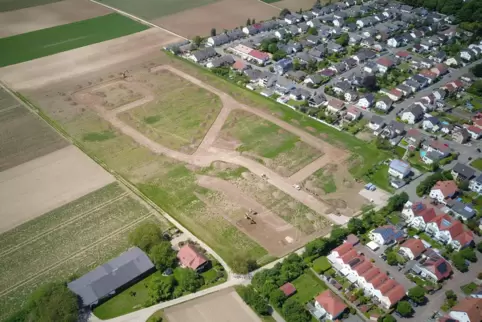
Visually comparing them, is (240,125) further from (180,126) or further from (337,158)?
(337,158)

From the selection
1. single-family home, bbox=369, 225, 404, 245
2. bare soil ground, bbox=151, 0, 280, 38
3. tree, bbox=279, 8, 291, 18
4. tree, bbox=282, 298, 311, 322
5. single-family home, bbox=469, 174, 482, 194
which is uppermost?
tree, bbox=279, 8, 291, 18

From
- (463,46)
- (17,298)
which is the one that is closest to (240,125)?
(17,298)

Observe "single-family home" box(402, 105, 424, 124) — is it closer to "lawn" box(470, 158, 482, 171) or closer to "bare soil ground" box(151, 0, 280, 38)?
"lawn" box(470, 158, 482, 171)

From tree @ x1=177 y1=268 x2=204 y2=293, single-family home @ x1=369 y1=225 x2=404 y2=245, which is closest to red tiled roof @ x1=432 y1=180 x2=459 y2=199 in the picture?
single-family home @ x1=369 y1=225 x2=404 y2=245

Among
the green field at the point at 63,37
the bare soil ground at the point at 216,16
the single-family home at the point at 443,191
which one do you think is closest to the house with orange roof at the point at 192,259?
the single-family home at the point at 443,191

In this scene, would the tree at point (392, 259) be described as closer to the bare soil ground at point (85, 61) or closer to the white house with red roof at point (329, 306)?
the white house with red roof at point (329, 306)

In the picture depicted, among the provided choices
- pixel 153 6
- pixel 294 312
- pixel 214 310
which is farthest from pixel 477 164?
pixel 153 6
